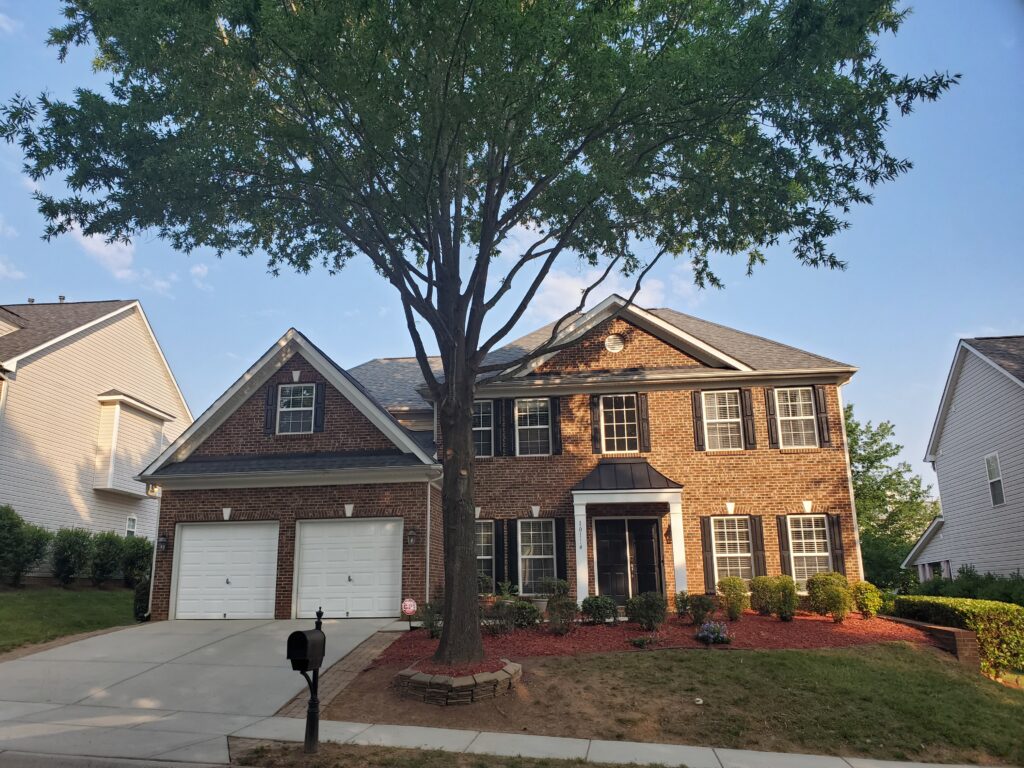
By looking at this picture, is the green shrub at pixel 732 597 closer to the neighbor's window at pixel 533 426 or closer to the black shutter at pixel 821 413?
the black shutter at pixel 821 413

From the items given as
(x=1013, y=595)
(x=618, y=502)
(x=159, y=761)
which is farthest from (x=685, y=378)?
(x=159, y=761)

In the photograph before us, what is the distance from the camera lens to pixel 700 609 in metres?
14.2

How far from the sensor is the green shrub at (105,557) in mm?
20984

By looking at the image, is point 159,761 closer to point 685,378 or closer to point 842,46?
point 842,46

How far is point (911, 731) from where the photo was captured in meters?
9.47

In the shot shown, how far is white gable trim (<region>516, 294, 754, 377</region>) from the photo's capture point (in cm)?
1902

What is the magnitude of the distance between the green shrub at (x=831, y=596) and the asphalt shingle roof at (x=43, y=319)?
21.3 m

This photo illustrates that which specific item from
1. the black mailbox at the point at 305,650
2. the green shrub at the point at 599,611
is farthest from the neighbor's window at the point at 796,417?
the black mailbox at the point at 305,650

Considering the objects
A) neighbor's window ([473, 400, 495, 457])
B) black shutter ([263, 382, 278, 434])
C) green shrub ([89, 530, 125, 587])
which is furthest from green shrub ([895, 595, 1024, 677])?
green shrub ([89, 530, 125, 587])

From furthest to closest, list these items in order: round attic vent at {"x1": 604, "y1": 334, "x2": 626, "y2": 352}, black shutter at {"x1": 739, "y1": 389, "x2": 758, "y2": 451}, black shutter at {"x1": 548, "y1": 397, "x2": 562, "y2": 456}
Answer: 1. round attic vent at {"x1": 604, "y1": 334, "x2": 626, "y2": 352}
2. black shutter at {"x1": 548, "y1": 397, "x2": 562, "y2": 456}
3. black shutter at {"x1": 739, "y1": 389, "x2": 758, "y2": 451}

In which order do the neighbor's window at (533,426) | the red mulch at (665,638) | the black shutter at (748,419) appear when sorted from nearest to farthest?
the red mulch at (665,638) → the black shutter at (748,419) → the neighbor's window at (533,426)

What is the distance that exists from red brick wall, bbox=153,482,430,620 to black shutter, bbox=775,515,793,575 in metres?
8.36

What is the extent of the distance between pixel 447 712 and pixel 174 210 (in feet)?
29.4

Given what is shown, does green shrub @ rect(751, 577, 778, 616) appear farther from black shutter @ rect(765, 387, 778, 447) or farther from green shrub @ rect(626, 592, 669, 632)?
black shutter @ rect(765, 387, 778, 447)
